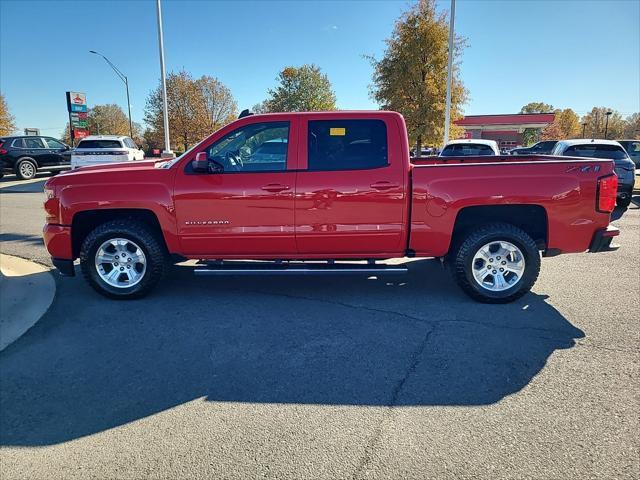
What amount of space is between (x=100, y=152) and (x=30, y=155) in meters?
6.19

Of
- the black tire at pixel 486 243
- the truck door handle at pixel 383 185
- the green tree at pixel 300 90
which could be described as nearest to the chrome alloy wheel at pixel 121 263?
the truck door handle at pixel 383 185

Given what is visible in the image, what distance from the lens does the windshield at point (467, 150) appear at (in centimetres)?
1393

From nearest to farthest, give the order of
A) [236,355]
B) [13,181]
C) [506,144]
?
1. [236,355]
2. [13,181]
3. [506,144]

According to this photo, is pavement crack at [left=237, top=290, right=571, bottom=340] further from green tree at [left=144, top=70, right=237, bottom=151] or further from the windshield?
green tree at [left=144, top=70, right=237, bottom=151]

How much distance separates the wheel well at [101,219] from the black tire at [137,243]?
74 millimetres

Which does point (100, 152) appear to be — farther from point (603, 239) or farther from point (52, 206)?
Answer: point (603, 239)

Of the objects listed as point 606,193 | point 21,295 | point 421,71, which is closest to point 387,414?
point 606,193

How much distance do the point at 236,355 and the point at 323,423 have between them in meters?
1.17

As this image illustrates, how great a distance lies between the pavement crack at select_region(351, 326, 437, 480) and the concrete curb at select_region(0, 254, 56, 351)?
→ 135 inches

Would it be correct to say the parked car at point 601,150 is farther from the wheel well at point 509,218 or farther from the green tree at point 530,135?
the green tree at point 530,135

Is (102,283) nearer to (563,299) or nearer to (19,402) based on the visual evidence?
(19,402)

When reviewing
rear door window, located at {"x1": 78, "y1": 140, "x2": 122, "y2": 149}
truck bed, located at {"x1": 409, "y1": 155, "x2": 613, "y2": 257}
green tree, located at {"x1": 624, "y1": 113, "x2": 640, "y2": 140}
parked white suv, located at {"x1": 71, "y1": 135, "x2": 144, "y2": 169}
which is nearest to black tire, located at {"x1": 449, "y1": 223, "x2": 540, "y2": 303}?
truck bed, located at {"x1": 409, "y1": 155, "x2": 613, "y2": 257}

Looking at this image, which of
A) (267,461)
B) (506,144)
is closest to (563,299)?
(267,461)

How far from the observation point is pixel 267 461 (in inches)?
95.0
